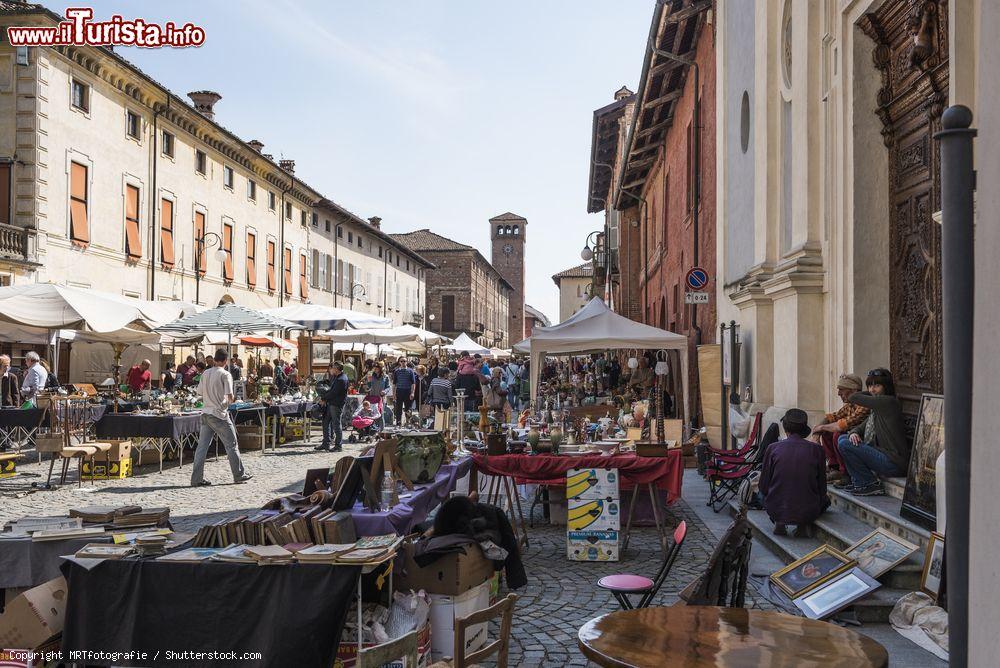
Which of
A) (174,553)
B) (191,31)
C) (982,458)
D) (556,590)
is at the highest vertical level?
(191,31)

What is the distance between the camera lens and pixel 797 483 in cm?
728

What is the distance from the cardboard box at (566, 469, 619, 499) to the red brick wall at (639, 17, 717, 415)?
841 cm

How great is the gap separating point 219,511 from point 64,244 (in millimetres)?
14479

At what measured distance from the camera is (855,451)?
7660 mm

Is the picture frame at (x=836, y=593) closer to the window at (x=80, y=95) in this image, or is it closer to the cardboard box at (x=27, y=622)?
the cardboard box at (x=27, y=622)

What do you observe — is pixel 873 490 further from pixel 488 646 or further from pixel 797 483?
pixel 488 646

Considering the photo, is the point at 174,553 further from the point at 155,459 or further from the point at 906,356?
the point at 155,459

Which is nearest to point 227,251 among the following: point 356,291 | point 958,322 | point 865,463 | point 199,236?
point 199,236

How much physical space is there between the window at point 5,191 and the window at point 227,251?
35.1 feet

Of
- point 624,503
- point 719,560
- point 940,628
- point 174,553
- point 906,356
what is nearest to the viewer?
point 719,560

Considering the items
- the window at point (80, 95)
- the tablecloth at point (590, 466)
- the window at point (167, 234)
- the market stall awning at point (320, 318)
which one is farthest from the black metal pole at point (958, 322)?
the window at point (167, 234)

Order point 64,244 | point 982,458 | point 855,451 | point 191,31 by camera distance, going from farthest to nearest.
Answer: point 64,244
point 191,31
point 855,451
point 982,458

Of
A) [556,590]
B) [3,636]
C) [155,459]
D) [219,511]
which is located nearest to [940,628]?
[556,590]

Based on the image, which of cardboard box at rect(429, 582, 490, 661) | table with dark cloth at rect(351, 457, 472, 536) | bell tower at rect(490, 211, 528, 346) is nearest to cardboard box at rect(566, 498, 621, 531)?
table with dark cloth at rect(351, 457, 472, 536)
